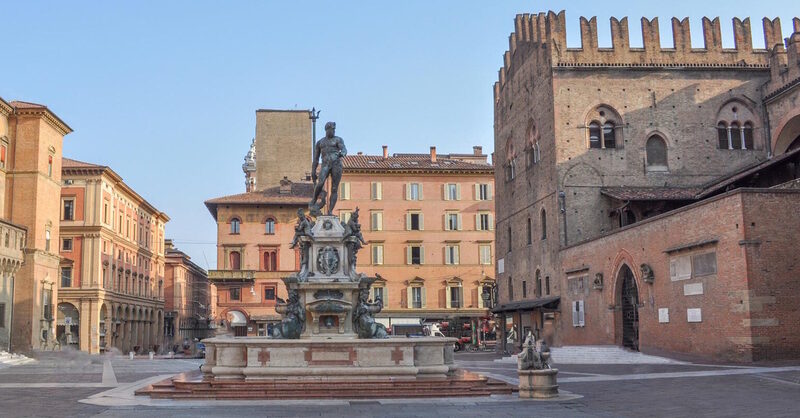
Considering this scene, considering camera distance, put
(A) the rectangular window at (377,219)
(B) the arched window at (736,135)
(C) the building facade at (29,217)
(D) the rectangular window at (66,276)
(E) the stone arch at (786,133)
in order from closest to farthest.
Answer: (E) the stone arch at (786,133) → (B) the arched window at (736,135) → (C) the building facade at (29,217) → (D) the rectangular window at (66,276) → (A) the rectangular window at (377,219)

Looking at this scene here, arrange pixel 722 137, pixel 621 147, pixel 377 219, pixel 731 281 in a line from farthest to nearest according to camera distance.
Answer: pixel 377 219 < pixel 722 137 < pixel 621 147 < pixel 731 281

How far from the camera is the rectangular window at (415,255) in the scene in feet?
212

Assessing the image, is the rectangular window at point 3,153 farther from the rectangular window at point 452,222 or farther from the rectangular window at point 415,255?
the rectangular window at point 452,222

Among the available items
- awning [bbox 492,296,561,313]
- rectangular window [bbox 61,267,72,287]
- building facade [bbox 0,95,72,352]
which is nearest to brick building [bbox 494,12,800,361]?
awning [bbox 492,296,561,313]

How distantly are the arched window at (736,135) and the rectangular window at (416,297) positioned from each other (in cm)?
3043

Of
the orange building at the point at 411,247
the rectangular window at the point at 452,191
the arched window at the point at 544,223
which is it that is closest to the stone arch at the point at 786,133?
the arched window at the point at 544,223

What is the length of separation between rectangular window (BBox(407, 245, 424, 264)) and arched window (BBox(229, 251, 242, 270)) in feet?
49.7

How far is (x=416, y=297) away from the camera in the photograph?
210 feet

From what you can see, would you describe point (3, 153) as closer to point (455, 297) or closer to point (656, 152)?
point (455, 297)

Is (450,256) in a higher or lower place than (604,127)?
lower

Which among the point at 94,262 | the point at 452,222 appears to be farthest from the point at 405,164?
the point at 94,262

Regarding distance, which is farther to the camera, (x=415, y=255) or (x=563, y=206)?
(x=415, y=255)

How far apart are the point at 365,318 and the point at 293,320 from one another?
1789 millimetres

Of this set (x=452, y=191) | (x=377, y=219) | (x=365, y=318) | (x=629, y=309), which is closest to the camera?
(x=365, y=318)
